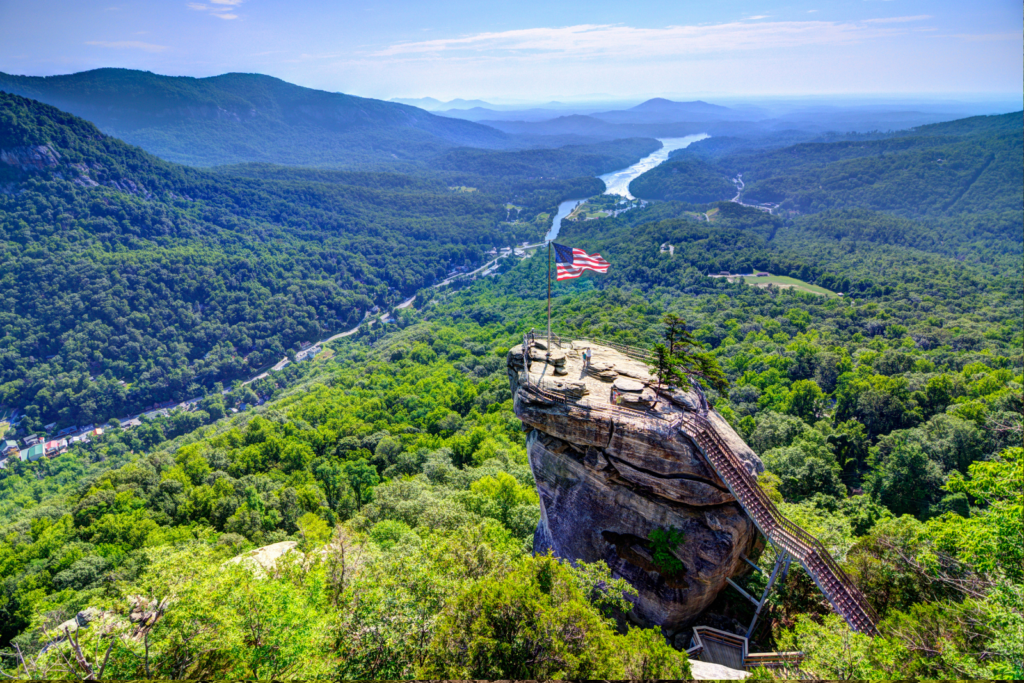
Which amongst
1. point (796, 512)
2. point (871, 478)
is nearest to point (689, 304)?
point (871, 478)

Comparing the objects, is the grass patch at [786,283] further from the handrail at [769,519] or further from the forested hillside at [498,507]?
the handrail at [769,519]

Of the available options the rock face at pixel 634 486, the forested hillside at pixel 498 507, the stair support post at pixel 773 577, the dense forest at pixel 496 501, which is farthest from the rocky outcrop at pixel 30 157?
the stair support post at pixel 773 577

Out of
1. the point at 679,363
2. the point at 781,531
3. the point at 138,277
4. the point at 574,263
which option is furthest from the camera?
the point at 138,277

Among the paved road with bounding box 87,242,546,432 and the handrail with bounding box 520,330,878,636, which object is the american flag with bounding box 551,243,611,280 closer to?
the handrail with bounding box 520,330,878,636

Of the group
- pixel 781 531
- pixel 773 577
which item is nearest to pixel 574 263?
pixel 781 531

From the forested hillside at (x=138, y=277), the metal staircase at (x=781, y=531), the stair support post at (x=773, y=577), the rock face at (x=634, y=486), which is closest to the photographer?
the metal staircase at (x=781, y=531)

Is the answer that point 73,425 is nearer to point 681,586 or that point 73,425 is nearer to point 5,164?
point 5,164

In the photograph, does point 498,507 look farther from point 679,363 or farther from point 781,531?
point 781,531
